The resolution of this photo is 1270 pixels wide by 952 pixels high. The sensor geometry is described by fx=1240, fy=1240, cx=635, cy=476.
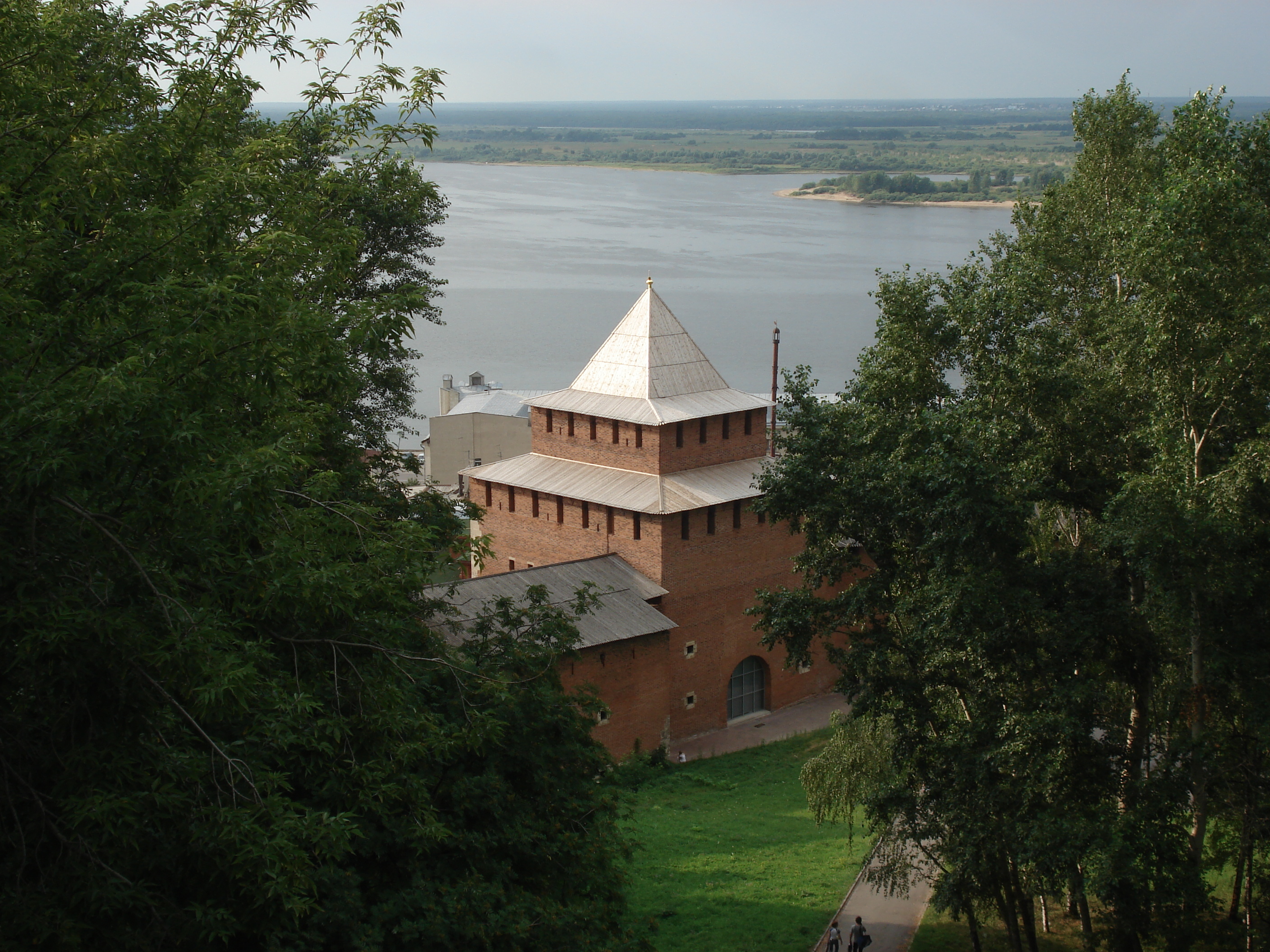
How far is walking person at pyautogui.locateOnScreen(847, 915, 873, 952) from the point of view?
13008 millimetres

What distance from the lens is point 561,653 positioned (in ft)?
35.1

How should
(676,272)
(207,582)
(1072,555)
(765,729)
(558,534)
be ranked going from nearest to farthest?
(207,582) → (1072,555) → (765,729) → (558,534) → (676,272)

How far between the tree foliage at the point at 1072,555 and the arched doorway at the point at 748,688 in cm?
889

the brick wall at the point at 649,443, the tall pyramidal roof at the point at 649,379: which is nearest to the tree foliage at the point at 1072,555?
the brick wall at the point at 649,443

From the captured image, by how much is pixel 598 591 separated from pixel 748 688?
177 inches

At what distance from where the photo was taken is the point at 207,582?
19.7 ft

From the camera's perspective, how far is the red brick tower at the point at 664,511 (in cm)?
2002

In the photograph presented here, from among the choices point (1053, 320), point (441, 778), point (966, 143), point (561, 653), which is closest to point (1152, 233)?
point (1053, 320)

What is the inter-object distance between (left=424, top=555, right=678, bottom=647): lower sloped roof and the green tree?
27.8 ft

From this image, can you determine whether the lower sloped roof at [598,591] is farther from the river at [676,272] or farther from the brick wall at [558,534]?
the river at [676,272]

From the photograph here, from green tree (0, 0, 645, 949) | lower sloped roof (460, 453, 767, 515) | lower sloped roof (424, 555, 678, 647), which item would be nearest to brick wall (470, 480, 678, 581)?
lower sloped roof (460, 453, 767, 515)

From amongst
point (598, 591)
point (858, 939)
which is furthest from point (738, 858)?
point (598, 591)

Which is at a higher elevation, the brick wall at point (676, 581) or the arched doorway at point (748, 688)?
the brick wall at point (676, 581)

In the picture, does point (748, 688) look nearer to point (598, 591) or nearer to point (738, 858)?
point (598, 591)
